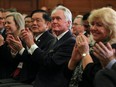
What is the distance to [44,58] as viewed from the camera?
8.53 feet

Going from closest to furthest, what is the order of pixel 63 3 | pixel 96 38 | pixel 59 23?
pixel 96 38 < pixel 59 23 < pixel 63 3

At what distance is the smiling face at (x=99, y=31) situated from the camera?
2.05 metres

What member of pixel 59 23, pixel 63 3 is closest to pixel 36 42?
pixel 59 23

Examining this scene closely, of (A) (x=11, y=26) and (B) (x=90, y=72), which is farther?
(A) (x=11, y=26)

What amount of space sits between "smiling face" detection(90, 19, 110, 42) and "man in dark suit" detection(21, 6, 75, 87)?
50 cm

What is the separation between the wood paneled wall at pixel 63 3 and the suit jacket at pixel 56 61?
540 cm

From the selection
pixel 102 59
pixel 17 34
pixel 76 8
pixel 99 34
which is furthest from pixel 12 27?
pixel 76 8

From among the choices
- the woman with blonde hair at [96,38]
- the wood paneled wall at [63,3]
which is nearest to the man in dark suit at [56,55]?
the woman with blonde hair at [96,38]

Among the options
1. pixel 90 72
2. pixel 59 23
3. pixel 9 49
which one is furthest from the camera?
pixel 9 49

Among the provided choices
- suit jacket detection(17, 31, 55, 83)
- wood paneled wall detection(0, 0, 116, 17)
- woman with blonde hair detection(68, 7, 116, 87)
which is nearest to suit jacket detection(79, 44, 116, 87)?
woman with blonde hair detection(68, 7, 116, 87)

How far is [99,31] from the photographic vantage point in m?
2.08

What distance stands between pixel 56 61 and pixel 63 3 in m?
5.63

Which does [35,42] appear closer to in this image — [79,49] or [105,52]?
[79,49]

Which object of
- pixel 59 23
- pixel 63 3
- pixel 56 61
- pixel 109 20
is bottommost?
pixel 63 3
